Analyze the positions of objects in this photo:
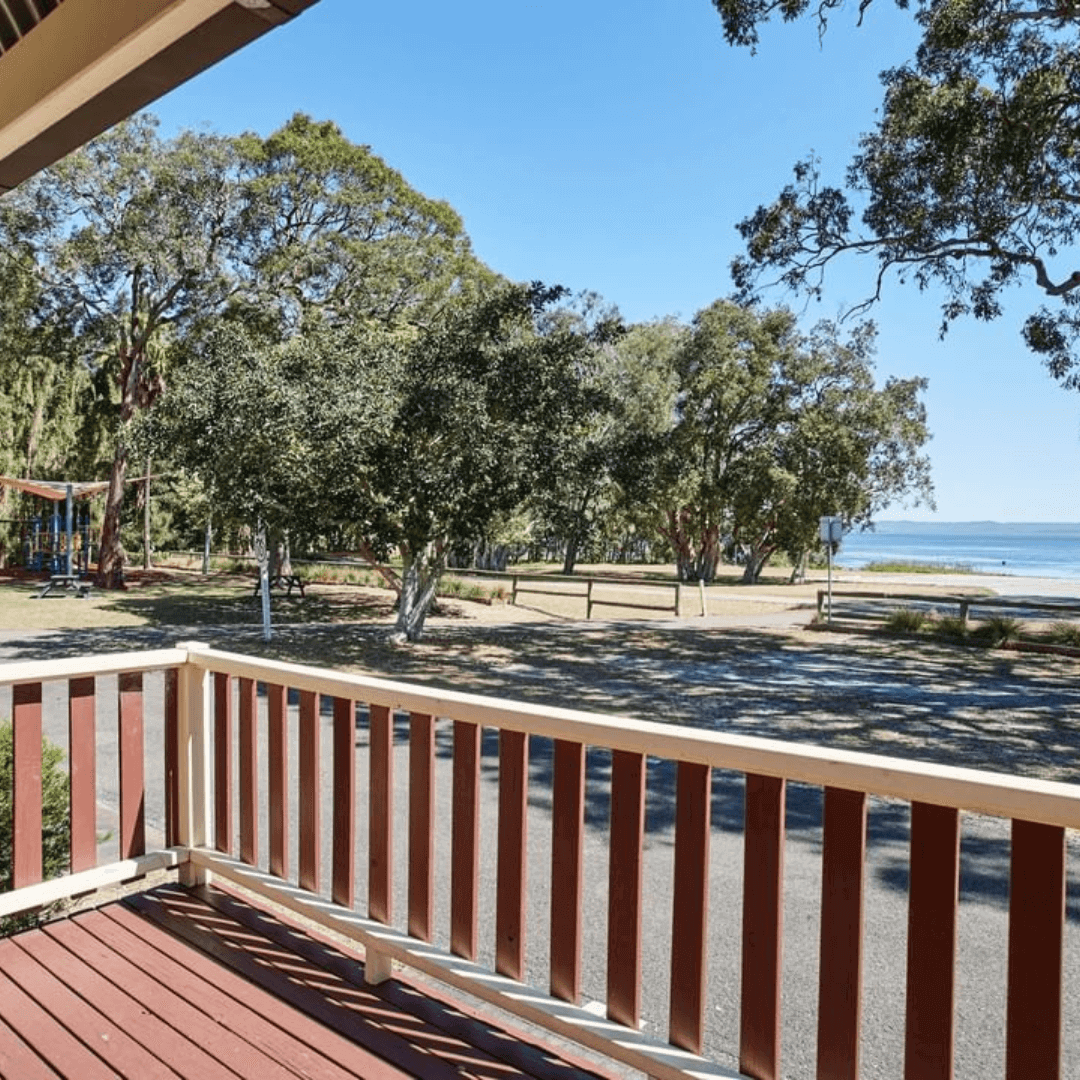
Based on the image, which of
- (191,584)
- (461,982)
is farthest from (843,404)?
(461,982)

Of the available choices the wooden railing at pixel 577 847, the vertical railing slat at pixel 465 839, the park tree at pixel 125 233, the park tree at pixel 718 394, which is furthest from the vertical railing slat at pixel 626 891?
the park tree at pixel 718 394

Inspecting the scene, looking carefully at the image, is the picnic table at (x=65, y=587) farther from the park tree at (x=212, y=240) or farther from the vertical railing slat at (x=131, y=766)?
the vertical railing slat at (x=131, y=766)

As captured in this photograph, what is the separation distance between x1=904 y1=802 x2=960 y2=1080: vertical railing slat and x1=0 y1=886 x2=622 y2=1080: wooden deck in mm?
738

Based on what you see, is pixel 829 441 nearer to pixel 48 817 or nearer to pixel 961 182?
pixel 961 182

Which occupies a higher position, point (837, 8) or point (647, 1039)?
point (837, 8)

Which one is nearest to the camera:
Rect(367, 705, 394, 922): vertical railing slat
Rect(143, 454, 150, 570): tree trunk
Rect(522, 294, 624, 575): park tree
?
Rect(367, 705, 394, 922): vertical railing slat

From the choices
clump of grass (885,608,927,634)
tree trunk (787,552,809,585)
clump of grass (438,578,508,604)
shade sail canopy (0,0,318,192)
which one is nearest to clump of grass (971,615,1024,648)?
clump of grass (885,608,927,634)

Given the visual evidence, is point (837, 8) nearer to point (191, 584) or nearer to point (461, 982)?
point (461, 982)

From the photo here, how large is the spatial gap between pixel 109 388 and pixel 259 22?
22.6 m

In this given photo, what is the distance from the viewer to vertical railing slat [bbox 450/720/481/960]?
1.87 m

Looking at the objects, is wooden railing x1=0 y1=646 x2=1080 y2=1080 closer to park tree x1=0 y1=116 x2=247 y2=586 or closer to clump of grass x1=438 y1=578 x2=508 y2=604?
park tree x1=0 y1=116 x2=247 y2=586

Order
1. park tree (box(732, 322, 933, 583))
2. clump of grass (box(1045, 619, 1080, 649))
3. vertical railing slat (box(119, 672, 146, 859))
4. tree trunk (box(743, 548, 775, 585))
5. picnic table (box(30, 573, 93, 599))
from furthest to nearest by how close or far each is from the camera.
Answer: tree trunk (box(743, 548, 775, 585)), park tree (box(732, 322, 933, 583)), picnic table (box(30, 573, 93, 599)), clump of grass (box(1045, 619, 1080, 649)), vertical railing slat (box(119, 672, 146, 859))

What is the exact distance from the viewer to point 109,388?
69.4ft

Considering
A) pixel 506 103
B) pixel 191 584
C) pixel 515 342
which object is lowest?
pixel 191 584
